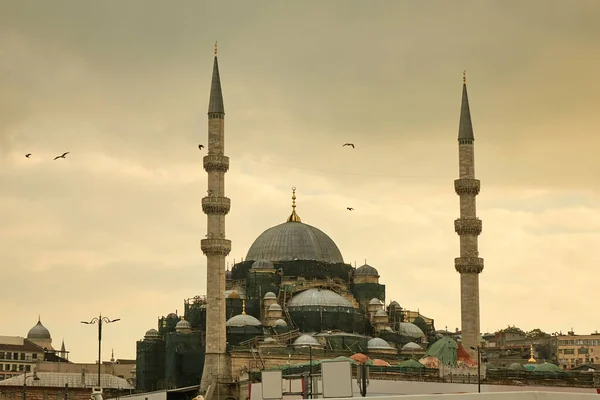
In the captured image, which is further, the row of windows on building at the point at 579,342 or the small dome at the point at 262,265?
the row of windows on building at the point at 579,342

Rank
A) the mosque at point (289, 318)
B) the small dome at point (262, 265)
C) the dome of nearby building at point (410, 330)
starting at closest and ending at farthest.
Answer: the mosque at point (289, 318)
the small dome at point (262, 265)
the dome of nearby building at point (410, 330)

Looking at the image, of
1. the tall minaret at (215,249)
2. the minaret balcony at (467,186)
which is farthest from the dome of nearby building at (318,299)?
the minaret balcony at (467,186)

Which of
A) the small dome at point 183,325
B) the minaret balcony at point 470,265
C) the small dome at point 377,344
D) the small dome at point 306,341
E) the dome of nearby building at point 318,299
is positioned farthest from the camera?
the dome of nearby building at point 318,299

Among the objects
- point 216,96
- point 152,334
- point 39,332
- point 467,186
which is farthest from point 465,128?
point 39,332

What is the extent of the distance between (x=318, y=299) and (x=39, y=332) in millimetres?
59532

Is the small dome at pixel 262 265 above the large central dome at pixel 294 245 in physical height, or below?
below

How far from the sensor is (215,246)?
72188 millimetres

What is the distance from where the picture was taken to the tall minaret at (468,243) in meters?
74.0

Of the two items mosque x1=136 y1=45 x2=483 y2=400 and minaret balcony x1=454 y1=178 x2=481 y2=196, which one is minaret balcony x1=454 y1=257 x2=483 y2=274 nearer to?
mosque x1=136 y1=45 x2=483 y2=400

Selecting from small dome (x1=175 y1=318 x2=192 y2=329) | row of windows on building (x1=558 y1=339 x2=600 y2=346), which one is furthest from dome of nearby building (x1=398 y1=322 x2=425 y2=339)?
row of windows on building (x1=558 y1=339 x2=600 y2=346)

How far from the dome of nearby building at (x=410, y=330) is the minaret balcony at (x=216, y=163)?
2237cm

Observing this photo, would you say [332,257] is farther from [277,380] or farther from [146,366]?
[277,380]

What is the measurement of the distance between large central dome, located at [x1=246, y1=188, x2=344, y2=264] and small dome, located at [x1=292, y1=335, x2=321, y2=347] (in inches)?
431

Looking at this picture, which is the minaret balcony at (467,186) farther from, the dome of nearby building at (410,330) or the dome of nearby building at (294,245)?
the dome of nearby building at (294,245)
